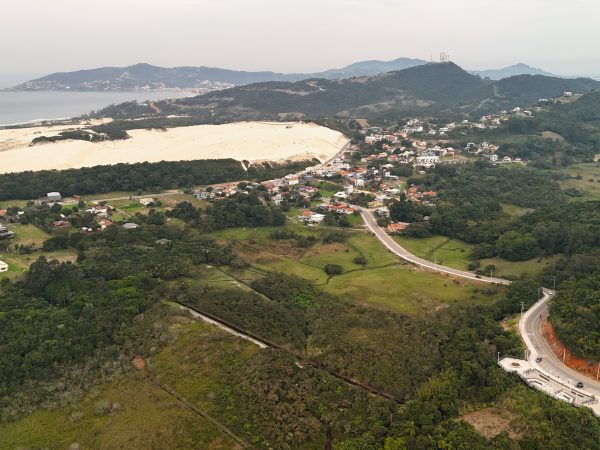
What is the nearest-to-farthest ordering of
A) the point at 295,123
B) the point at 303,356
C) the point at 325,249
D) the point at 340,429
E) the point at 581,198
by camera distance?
the point at 340,429
the point at 303,356
the point at 325,249
the point at 581,198
the point at 295,123

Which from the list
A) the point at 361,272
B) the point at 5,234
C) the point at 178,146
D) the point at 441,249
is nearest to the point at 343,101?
the point at 178,146

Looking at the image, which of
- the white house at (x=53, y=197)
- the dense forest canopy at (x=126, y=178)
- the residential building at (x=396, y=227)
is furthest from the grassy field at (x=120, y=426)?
the dense forest canopy at (x=126, y=178)

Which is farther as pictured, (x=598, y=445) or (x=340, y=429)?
(x=340, y=429)

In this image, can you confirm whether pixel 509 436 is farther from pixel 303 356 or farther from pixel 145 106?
pixel 145 106

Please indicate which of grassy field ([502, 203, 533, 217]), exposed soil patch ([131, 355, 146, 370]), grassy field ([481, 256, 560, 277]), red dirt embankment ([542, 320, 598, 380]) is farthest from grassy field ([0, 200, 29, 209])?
grassy field ([502, 203, 533, 217])

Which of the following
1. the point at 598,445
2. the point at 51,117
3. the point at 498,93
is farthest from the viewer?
the point at 498,93

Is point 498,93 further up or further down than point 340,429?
further up

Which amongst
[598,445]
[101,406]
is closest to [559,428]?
[598,445]
